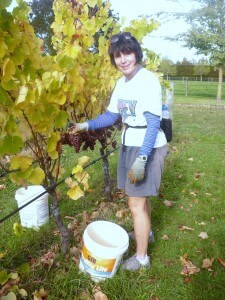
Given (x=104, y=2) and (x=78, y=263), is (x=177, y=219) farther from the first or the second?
(x=104, y=2)

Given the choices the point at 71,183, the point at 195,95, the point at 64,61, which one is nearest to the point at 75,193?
the point at 71,183

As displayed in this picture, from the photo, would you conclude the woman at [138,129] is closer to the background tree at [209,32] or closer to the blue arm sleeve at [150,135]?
the blue arm sleeve at [150,135]

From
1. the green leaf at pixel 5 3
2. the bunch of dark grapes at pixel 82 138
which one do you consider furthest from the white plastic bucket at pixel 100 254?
the green leaf at pixel 5 3

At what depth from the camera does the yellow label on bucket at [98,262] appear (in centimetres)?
239

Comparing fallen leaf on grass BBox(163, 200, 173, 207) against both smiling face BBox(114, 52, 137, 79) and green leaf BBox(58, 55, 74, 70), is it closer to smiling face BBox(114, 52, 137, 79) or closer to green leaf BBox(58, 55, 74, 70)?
smiling face BBox(114, 52, 137, 79)

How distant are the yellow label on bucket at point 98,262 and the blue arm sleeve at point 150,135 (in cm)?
84

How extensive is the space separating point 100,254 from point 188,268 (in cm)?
90

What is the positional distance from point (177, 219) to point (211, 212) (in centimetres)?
45

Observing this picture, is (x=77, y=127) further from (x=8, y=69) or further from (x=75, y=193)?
(x=8, y=69)

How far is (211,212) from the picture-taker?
3801mm

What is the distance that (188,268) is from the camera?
279 cm

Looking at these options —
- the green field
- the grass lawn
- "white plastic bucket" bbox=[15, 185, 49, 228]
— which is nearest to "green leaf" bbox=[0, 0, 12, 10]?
the grass lawn

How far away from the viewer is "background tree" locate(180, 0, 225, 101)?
20016 mm

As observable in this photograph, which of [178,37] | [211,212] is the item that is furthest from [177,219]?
[178,37]
